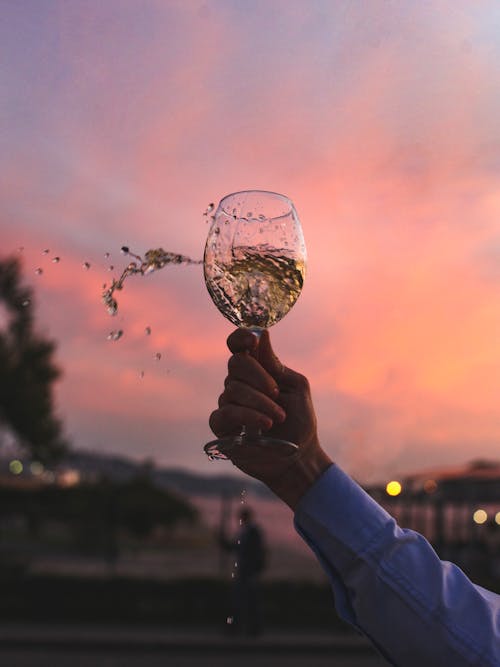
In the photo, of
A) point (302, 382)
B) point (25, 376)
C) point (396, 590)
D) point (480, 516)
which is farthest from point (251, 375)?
point (25, 376)

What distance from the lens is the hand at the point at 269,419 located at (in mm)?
1882

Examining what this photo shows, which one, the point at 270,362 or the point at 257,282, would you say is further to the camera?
the point at 257,282

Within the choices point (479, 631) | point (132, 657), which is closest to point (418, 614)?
point (479, 631)

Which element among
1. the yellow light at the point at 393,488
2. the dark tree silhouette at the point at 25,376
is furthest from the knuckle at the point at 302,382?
the dark tree silhouette at the point at 25,376

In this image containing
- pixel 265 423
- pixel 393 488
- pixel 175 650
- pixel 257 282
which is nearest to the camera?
pixel 265 423

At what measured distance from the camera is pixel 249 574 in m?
13.0

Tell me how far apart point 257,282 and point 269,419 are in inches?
23.3

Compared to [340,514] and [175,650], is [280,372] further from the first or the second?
[175,650]

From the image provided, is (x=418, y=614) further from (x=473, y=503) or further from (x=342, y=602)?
(x=473, y=503)

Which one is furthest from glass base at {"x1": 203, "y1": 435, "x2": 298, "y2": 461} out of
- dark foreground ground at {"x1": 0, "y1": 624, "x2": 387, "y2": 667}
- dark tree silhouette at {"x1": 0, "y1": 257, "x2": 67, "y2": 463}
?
dark tree silhouette at {"x1": 0, "y1": 257, "x2": 67, "y2": 463}

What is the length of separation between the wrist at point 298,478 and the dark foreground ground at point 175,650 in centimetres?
1038

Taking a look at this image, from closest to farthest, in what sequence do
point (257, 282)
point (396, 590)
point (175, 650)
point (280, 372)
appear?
point (396, 590), point (280, 372), point (257, 282), point (175, 650)

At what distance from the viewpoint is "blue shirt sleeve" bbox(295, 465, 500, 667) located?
68.4 inches

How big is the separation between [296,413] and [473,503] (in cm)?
1843
